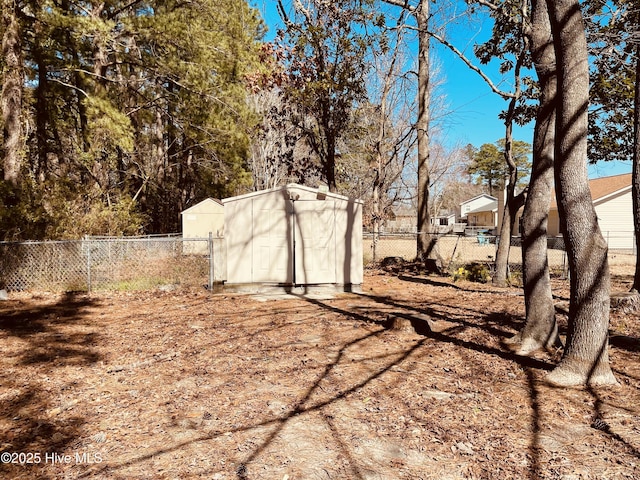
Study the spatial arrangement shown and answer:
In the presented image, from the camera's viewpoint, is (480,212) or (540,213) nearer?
(540,213)

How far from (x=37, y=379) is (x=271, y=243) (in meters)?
5.43

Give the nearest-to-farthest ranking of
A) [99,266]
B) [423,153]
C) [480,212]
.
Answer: [99,266] < [423,153] < [480,212]

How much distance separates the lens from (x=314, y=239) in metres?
9.09

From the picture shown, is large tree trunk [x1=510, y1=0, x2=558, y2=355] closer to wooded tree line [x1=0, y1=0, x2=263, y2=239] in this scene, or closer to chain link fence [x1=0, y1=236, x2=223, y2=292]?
chain link fence [x1=0, y1=236, x2=223, y2=292]

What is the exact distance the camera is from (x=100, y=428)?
3059 mm

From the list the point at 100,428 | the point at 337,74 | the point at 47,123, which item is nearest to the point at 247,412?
the point at 100,428

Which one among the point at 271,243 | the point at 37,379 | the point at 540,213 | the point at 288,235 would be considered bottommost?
the point at 37,379

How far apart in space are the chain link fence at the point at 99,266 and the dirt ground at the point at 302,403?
285cm

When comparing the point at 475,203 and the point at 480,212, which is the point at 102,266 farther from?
the point at 475,203

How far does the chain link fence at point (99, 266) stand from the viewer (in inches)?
347

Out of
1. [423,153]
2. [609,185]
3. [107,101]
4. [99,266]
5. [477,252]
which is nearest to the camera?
[99,266]

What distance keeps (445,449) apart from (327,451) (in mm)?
823

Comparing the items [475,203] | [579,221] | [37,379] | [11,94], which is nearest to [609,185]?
[475,203]

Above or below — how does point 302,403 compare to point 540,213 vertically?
below
